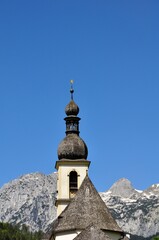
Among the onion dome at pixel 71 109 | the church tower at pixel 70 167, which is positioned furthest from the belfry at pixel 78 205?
the onion dome at pixel 71 109

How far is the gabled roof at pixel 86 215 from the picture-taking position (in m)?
40.7

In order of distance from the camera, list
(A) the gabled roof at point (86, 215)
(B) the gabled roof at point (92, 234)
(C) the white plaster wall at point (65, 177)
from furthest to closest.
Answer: (C) the white plaster wall at point (65, 177)
(A) the gabled roof at point (86, 215)
(B) the gabled roof at point (92, 234)

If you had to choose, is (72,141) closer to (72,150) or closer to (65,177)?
(72,150)

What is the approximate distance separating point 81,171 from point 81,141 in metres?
3.27

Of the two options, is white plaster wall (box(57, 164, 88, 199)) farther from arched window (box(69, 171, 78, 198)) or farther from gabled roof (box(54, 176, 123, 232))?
gabled roof (box(54, 176, 123, 232))

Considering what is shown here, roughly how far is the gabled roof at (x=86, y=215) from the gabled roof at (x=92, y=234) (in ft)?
5.29

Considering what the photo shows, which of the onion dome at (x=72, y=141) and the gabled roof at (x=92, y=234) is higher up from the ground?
the onion dome at (x=72, y=141)

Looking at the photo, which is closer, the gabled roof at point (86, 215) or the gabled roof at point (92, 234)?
the gabled roof at point (92, 234)

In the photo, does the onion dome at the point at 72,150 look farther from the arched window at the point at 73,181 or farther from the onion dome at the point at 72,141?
the arched window at the point at 73,181

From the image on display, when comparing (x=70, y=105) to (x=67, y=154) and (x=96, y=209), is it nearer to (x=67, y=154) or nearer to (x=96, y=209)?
(x=67, y=154)

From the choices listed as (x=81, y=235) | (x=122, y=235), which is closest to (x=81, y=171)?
(x=122, y=235)

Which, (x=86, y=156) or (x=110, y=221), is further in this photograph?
(x=86, y=156)

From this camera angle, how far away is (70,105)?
196 feet

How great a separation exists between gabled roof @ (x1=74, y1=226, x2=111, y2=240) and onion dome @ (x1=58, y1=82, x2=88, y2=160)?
1882 centimetres
